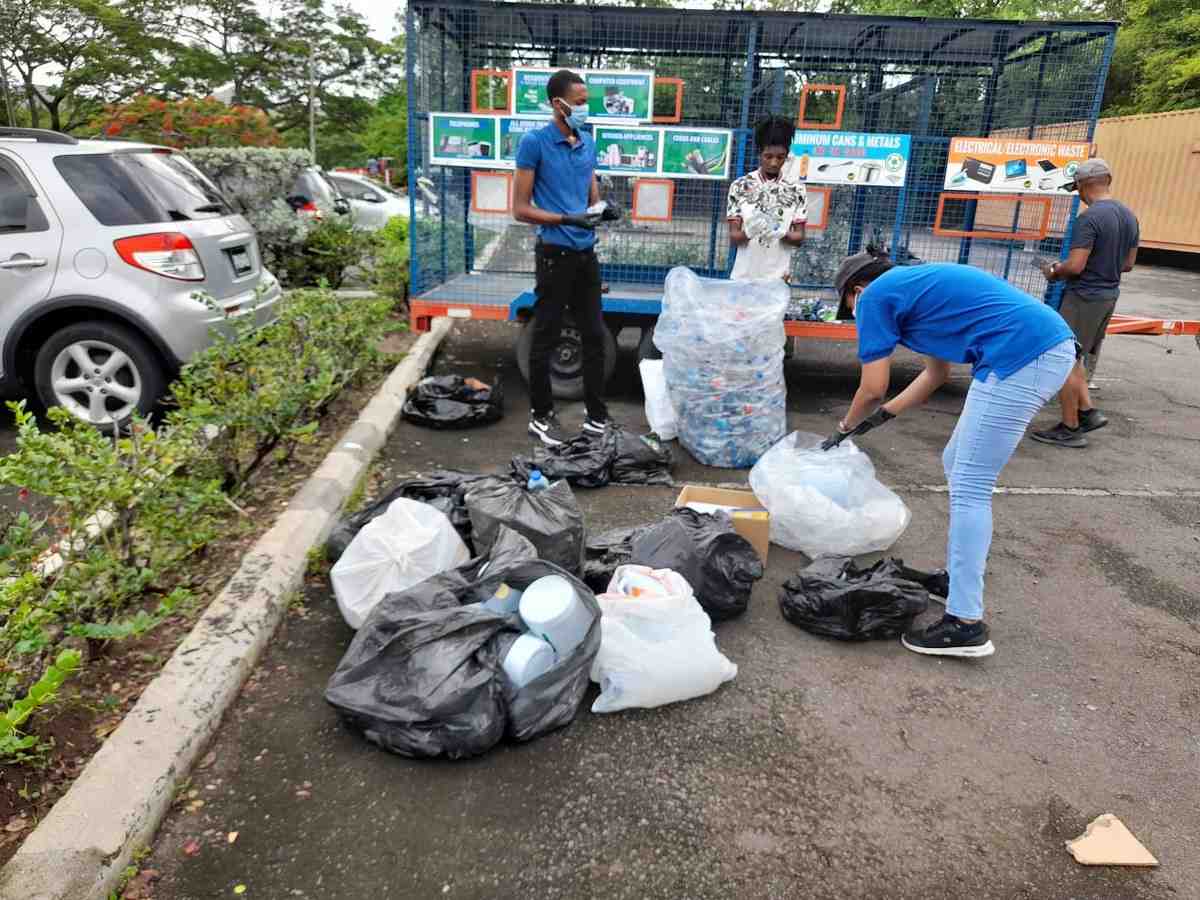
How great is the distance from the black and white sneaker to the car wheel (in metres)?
2.61

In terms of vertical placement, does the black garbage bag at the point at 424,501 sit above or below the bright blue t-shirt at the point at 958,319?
below

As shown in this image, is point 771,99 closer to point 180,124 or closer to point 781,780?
point 781,780

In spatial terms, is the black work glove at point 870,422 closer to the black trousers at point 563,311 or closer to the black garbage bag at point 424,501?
the black garbage bag at point 424,501

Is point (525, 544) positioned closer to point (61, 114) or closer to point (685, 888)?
Result: point (685, 888)

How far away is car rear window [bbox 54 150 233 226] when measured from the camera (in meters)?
5.10

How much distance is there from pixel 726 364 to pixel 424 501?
222 cm

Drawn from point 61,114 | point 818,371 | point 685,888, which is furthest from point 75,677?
point 61,114

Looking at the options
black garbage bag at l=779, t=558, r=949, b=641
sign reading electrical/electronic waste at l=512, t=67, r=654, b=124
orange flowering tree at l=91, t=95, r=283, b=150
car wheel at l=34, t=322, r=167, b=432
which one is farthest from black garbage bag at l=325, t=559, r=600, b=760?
orange flowering tree at l=91, t=95, r=283, b=150

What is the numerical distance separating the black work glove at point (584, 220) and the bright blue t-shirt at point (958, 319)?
7.39 feet

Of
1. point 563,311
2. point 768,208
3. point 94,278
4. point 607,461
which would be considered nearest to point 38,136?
point 94,278

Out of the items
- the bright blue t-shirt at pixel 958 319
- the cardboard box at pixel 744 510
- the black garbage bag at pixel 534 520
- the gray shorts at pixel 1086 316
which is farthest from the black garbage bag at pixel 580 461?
the gray shorts at pixel 1086 316

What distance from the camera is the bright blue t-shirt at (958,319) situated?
304cm

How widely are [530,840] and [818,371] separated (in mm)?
6444

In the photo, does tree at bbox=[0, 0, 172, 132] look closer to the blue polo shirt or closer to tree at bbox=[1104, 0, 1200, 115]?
the blue polo shirt
